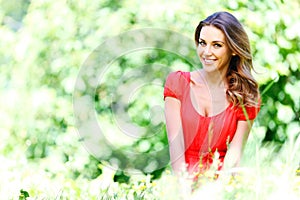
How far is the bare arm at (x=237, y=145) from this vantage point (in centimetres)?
312

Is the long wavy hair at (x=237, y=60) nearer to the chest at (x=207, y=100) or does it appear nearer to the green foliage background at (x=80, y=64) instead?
the chest at (x=207, y=100)

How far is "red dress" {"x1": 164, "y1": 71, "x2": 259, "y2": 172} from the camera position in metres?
3.21

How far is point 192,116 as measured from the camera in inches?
127

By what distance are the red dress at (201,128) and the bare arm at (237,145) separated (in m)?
0.03

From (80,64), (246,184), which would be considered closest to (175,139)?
(246,184)

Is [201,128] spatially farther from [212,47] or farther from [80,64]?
[80,64]

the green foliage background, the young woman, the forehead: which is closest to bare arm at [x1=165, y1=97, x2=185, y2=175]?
the young woman

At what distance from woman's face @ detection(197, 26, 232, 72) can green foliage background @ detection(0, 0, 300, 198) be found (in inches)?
54.1

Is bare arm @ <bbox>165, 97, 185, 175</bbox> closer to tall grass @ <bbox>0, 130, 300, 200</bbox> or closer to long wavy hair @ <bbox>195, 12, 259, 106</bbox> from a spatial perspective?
tall grass @ <bbox>0, 130, 300, 200</bbox>

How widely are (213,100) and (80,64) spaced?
5.95 ft

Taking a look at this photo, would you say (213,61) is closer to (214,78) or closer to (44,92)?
(214,78)

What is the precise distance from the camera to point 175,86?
10.7 feet

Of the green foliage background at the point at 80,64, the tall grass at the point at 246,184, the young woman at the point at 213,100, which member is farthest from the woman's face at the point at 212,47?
the green foliage background at the point at 80,64

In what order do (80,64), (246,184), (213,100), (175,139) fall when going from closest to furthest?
(246,184) < (175,139) < (213,100) < (80,64)
